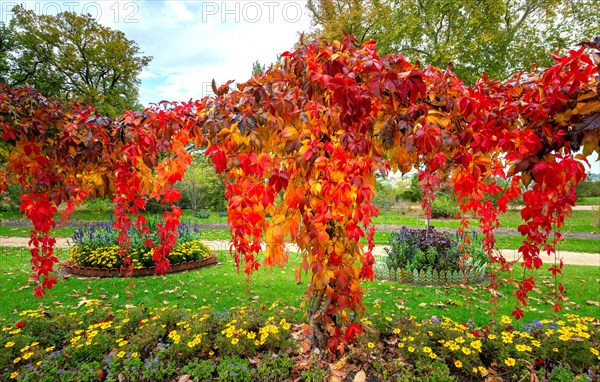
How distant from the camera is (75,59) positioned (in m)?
17.2

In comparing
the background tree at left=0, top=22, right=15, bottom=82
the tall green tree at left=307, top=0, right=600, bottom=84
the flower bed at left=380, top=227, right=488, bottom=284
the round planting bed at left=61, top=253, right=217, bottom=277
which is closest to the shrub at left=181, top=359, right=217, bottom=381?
the round planting bed at left=61, top=253, right=217, bottom=277

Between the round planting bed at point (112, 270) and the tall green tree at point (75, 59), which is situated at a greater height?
the tall green tree at point (75, 59)

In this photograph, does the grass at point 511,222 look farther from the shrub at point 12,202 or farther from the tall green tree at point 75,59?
the shrub at point 12,202

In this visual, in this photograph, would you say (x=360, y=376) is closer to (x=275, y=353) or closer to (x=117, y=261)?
(x=275, y=353)

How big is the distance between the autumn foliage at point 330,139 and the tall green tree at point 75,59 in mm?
15012

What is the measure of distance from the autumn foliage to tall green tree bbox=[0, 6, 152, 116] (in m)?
15.0

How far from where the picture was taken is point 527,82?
1.74m

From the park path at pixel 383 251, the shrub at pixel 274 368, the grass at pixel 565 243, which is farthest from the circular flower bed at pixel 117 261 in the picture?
the grass at pixel 565 243

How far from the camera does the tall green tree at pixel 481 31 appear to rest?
34.2 feet

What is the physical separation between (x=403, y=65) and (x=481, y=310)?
3.64 m

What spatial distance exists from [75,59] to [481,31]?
61.9 feet

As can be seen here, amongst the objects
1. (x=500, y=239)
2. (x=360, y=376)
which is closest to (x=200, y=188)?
(x=500, y=239)

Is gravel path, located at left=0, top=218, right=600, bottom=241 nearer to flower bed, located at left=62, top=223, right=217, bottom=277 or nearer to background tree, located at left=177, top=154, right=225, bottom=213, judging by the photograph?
background tree, located at left=177, top=154, right=225, bottom=213

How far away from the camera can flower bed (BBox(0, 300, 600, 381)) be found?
2.32 meters
